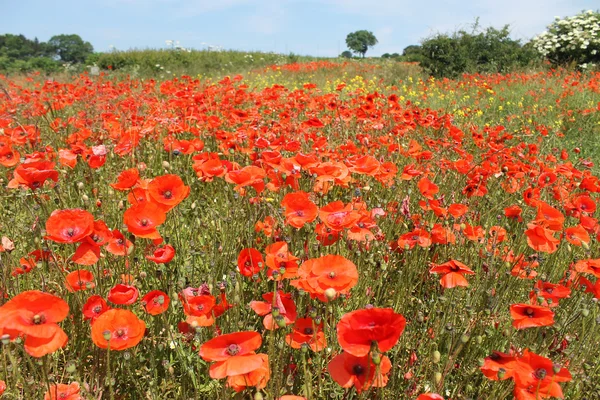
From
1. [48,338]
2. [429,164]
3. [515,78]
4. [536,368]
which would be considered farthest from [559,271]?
[515,78]

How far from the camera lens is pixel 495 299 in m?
1.91

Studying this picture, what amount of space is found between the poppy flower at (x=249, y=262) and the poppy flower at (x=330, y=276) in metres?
0.43

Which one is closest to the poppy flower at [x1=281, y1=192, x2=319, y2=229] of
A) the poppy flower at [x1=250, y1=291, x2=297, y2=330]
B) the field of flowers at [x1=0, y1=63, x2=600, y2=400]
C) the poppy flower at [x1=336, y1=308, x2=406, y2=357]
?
the field of flowers at [x1=0, y1=63, x2=600, y2=400]

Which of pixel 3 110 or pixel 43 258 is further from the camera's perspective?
pixel 3 110

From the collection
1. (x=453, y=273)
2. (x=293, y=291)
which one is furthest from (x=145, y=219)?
(x=453, y=273)

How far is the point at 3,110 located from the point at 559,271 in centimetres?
572

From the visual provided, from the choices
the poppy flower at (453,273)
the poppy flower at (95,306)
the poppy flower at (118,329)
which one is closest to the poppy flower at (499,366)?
the poppy flower at (453,273)

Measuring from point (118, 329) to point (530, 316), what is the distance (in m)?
1.29

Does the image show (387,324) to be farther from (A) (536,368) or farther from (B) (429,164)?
(B) (429,164)

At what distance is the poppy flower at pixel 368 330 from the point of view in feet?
3.36

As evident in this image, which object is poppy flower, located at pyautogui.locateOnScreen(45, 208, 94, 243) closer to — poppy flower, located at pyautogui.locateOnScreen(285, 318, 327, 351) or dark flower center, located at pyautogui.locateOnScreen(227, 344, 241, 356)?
dark flower center, located at pyautogui.locateOnScreen(227, 344, 241, 356)

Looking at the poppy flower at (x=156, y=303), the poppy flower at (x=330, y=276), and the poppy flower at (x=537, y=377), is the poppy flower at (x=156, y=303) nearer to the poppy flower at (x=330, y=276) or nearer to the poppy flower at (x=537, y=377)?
the poppy flower at (x=330, y=276)

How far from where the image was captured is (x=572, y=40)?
16266 millimetres

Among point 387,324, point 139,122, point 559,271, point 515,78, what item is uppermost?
point 515,78
